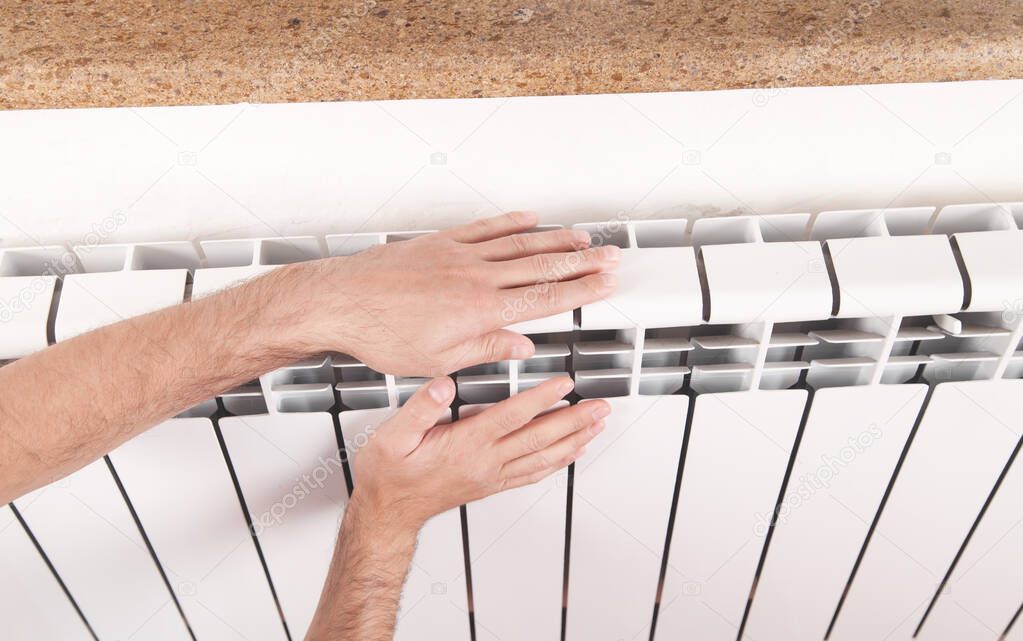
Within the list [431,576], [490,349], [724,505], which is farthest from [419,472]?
[724,505]

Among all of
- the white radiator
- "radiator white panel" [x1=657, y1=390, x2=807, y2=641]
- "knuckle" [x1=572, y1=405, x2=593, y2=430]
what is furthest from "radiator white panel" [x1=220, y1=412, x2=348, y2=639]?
"radiator white panel" [x1=657, y1=390, x2=807, y2=641]

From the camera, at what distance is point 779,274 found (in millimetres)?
575

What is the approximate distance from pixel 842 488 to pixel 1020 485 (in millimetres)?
217

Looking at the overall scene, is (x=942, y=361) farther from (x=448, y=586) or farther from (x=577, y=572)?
(x=448, y=586)

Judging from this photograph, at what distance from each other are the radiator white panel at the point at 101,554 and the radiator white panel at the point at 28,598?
15 millimetres

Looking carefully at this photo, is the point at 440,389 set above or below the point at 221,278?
below

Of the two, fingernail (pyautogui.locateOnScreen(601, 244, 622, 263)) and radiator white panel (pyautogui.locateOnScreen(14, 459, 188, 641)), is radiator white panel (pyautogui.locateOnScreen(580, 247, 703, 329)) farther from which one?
radiator white panel (pyautogui.locateOnScreen(14, 459, 188, 641))

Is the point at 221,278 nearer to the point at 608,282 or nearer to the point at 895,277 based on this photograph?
the point at 608,282

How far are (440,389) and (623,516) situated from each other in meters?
0.31

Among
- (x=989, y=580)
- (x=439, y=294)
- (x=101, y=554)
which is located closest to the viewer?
(x=439, y=294)

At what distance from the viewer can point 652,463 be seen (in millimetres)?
695

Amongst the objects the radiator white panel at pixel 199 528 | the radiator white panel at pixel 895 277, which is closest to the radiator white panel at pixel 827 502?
the radiator white panel at pixel 895 277

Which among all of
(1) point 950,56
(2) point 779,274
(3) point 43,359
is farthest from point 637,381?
(3) point 43,359

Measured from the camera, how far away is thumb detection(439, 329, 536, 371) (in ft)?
1.77
